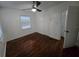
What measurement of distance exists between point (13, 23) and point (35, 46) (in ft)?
1.27

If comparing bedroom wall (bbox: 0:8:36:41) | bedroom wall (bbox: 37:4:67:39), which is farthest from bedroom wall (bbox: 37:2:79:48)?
bedroom wall (bbox: 0:8:36:41)

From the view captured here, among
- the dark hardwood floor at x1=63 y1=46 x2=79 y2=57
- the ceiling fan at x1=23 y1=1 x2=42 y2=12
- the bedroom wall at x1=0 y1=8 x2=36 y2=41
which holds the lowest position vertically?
the dark hardwood floor at x1=63 y1=46 x2=79 y2=57

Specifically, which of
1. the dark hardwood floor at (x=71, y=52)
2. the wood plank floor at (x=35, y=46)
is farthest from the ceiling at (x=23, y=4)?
the dark hardwood floor at (x=71, y=52)

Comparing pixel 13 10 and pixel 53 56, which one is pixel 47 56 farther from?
pixel 13 10

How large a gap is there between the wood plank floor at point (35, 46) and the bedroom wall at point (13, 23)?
0.06 metres

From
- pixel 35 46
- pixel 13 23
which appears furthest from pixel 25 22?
pixel 35 46

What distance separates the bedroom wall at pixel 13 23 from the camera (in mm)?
1239

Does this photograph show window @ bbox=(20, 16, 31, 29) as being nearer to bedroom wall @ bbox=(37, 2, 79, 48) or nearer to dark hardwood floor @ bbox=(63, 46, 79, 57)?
bedroom wall @ bbox=(37, 2, 79, 48)

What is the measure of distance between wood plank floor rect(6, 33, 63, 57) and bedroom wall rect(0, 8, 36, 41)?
0.20 feet

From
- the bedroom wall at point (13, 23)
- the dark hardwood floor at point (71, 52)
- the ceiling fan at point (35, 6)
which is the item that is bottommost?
the dark hardwood floor at point (71, 52)

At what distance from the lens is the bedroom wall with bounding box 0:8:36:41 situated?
124 centimetres

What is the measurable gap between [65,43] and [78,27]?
0.25 metres

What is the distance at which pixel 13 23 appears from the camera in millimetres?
1264

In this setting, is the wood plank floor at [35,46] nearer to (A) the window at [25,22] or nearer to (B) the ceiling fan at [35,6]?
(A) the window at [25,22]
